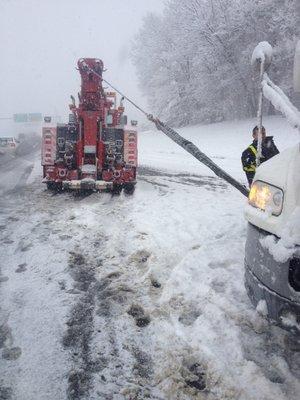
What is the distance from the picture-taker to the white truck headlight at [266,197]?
110 inches

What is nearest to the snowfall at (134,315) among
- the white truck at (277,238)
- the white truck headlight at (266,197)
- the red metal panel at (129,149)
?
the white truck at (277,238)

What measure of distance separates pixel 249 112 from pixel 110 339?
30237 mm

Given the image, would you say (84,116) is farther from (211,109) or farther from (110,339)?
(211,109)

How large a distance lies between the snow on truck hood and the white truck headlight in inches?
1.3

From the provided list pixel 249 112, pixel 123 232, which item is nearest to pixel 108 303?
pixel 123 232


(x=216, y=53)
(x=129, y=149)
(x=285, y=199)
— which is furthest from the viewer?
(x=216, y=53)

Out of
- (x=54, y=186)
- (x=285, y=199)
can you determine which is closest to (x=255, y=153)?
(x=285, y=199)

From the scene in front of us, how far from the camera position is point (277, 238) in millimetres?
2707

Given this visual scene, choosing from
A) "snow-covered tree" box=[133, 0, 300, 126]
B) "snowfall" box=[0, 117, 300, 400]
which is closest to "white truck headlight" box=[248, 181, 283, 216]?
"snowfall" box=[0, 117, 300, 400]

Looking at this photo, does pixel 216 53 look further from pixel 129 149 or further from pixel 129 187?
pixel 129 187

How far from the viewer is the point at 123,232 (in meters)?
5.86

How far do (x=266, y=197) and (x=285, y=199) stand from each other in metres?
0.25

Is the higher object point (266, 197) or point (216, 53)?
point (216, 53)

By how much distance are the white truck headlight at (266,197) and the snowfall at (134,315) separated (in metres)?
0.75
